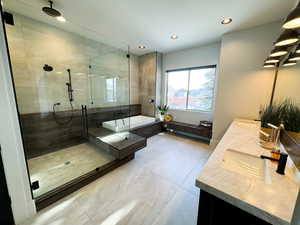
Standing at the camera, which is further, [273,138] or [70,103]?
[70,103]

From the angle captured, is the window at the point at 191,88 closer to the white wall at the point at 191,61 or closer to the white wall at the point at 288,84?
the white wall at the point at 191,61

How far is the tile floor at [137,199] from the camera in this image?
1408 millimetres

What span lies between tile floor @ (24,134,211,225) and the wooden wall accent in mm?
1331

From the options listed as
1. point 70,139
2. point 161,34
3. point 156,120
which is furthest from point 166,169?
point 161,34

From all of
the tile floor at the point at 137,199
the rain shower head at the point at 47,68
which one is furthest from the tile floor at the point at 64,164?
the rain shower head at the point at 47,68

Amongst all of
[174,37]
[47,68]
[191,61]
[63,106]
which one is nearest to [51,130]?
[63,106]

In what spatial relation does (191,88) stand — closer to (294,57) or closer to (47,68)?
(294,57)

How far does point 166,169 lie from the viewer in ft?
7.61

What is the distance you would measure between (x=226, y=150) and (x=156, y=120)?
3.06 meters

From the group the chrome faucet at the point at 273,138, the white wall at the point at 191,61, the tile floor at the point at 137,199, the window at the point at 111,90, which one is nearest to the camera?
the chrome faucet at the point at 273,138

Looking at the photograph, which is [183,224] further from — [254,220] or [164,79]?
[164,79]

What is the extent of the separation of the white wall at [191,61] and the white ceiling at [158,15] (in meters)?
0.41

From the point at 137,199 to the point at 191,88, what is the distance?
3379mm

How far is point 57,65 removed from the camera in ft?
9.27
